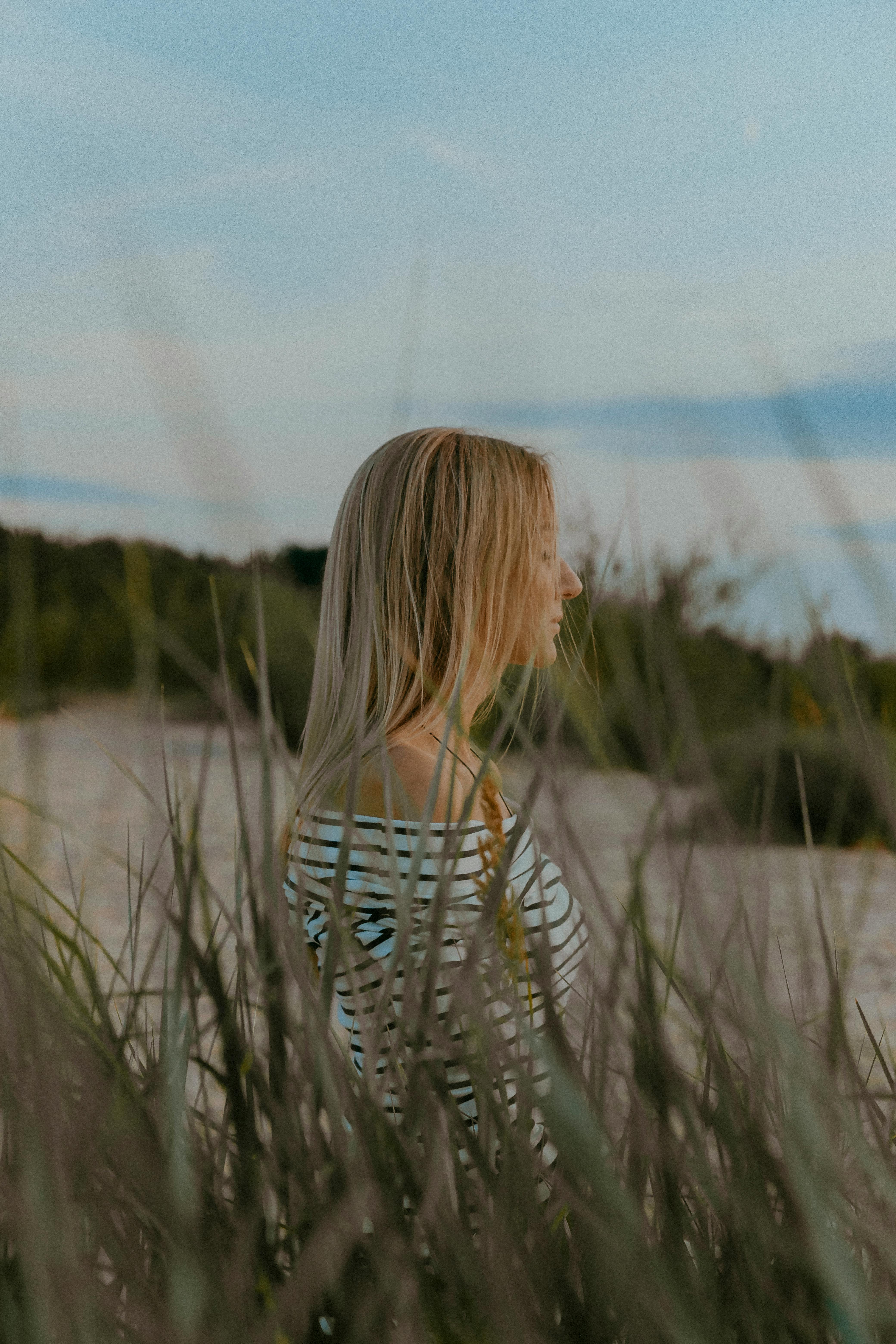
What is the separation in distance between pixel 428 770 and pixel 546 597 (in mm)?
297

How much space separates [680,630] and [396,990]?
0.34 metres

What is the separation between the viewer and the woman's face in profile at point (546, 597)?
1.31m

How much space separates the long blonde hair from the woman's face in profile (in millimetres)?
14

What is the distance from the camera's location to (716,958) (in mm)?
672

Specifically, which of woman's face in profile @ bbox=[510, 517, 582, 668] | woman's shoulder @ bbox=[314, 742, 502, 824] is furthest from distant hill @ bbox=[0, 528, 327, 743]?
woman's face in profile @ bbox=[510, 517, 582, 668]

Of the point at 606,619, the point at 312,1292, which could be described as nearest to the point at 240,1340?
the point at 312,1292

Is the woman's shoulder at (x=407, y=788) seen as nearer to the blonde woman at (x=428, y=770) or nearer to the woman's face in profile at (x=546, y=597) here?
the blonde woman at (x=428, y=770)

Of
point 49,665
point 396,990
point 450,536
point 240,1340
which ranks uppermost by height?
point 450,536

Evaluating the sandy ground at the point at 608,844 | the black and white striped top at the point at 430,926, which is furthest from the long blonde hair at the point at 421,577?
the sandy ground at the point at 608,844

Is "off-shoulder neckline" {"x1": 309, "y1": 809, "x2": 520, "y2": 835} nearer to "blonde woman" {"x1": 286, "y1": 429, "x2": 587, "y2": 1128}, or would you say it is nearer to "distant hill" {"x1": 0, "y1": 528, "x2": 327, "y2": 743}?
"blonde woman" {"x1": 286, "y1": 429, "x2": 587, "y2": 1128}

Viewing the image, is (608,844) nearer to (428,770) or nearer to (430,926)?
(428,770)

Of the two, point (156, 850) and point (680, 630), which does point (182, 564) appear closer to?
point (156, 850)

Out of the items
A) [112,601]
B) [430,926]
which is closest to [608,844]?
[430,926]

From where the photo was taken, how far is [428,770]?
1183mm
